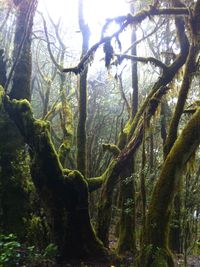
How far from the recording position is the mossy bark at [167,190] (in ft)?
28.5

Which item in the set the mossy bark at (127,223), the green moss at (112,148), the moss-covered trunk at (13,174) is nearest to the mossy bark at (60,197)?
the moss-covered trunk at (13,174)

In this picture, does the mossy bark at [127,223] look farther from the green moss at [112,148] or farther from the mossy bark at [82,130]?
the mossy bark at [82,130]

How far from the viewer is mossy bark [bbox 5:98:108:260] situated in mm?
9383

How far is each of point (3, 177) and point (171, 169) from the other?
443cm

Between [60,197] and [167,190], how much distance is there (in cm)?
256

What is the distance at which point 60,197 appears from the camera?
942 cm

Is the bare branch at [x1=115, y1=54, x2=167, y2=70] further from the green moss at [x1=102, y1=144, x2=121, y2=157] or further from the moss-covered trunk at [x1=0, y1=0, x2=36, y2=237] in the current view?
the moss-covered trunk at [x1=0, y1=0, x2=36, y2=237]

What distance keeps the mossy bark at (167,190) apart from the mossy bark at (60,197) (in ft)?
5.48

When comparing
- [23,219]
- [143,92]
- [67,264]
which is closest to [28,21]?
[23,219]

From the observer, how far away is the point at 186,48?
10.6 metres

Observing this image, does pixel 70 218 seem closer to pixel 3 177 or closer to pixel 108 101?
pixel 3 177

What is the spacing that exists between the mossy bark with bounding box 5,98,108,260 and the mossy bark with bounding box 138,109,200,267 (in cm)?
167

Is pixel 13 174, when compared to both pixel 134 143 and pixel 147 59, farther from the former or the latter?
pixel 147 59

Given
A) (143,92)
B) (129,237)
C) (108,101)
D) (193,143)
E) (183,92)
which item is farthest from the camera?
(108,101)
